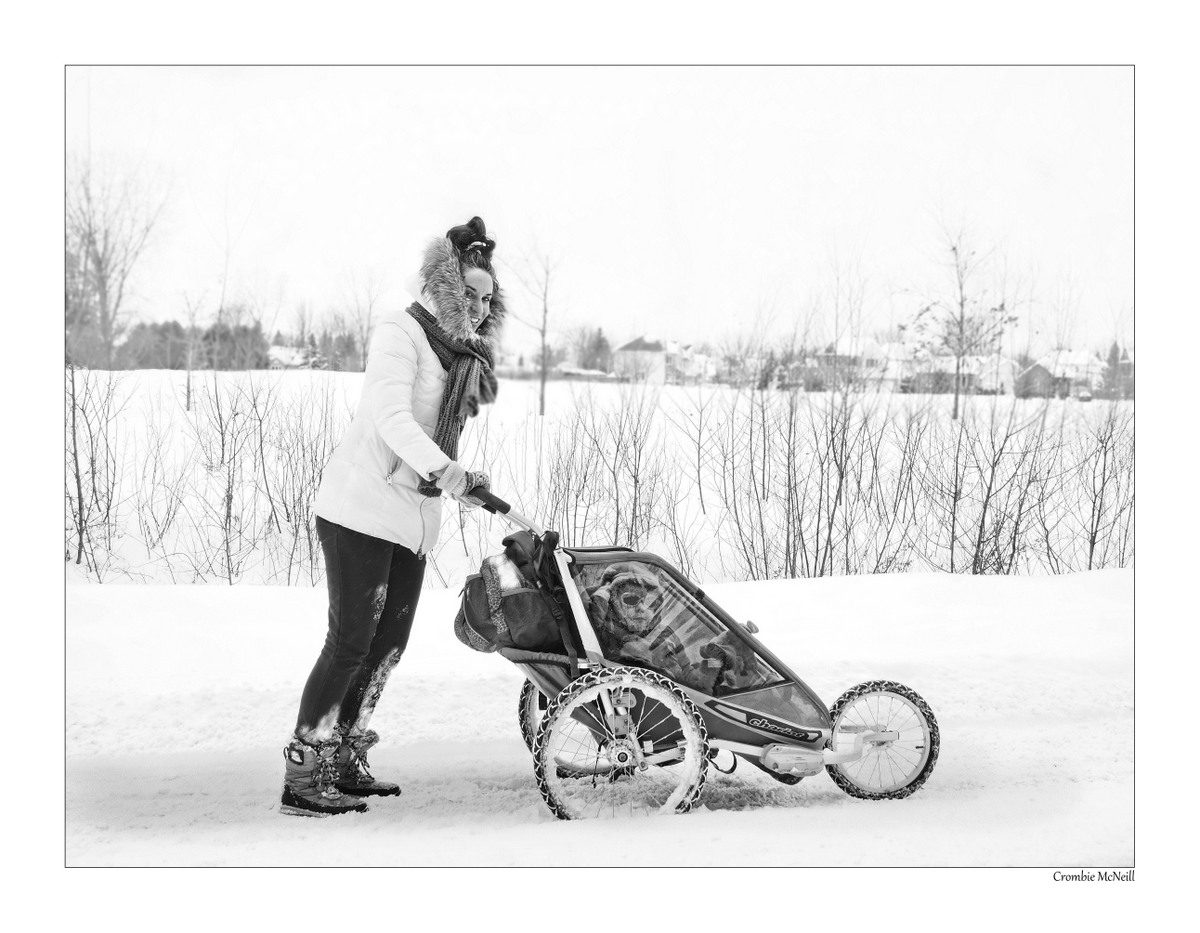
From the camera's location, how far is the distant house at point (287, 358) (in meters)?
6.77

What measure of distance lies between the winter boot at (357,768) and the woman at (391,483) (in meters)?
0.05

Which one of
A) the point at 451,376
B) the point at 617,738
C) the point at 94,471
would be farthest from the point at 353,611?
the point at 94,471

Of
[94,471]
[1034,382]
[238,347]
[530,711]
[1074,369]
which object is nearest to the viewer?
[530,711]

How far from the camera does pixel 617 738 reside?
307 cm

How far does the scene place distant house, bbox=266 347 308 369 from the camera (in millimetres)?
6773

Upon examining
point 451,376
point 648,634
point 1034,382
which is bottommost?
point 648,634

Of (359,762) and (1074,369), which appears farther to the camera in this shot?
(1074,369)

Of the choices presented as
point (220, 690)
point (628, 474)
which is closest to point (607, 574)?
point (220, 690)

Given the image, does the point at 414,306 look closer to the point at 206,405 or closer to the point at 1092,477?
the point at 206,405

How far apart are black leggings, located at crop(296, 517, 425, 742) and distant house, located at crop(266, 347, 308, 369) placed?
3.83 m

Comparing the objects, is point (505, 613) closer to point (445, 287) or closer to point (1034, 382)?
point (445, 287)
